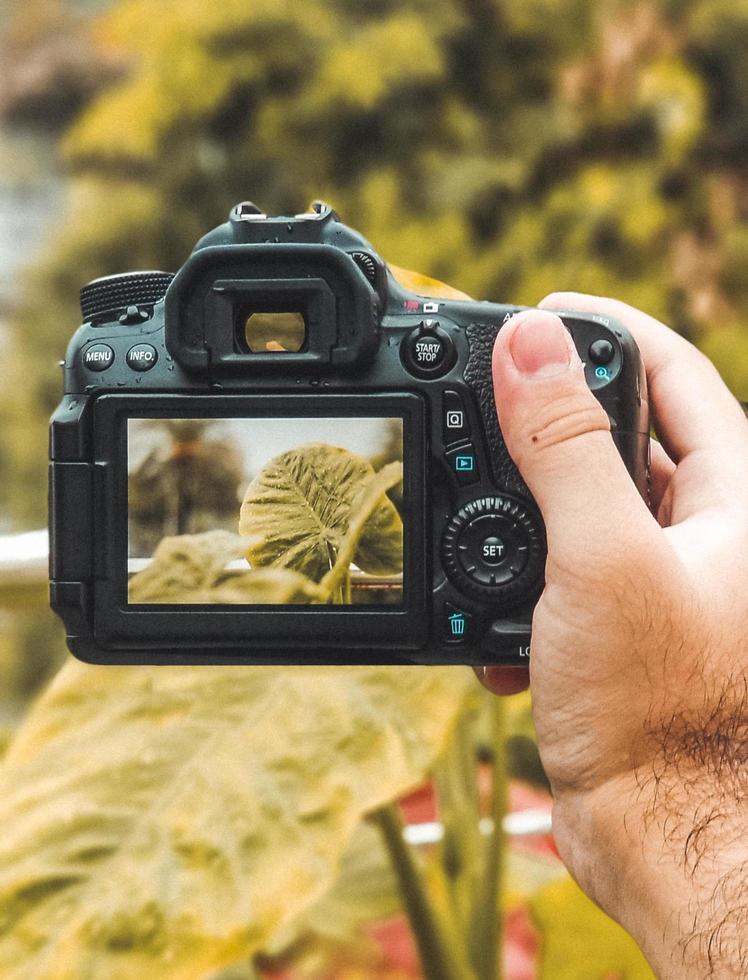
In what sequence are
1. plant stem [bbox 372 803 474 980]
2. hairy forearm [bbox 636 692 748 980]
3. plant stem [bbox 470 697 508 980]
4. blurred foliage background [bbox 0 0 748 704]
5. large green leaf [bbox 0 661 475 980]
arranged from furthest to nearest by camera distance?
blurred foliage background [bbox 0 0 748 704] < plant stem [bbox 470 697 508 980] < plant stem [bbox 372 803 474 980] < large green leaf [bbox 0 661 475 980] < hairy forearm [bbox 636 692 748 980]

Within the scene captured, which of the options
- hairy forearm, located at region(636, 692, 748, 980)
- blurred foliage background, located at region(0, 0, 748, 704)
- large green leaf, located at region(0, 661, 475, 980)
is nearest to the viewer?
hairy forearm, located at region(636, 692, 748, 980)

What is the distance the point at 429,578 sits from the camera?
1.63 feet

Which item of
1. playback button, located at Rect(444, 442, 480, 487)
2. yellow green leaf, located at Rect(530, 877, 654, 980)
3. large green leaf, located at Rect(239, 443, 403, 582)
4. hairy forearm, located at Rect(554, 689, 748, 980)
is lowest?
yellow green leaf, located at Rect(530, 877, 654, 980)

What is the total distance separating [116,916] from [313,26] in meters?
2.13

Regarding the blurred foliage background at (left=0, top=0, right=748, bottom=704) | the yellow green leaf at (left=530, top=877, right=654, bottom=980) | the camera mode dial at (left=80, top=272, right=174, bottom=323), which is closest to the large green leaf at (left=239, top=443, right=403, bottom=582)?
the camera mode dial at (left=80, top=272, right=174, bottom=323)

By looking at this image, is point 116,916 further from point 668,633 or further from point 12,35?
point 12,35

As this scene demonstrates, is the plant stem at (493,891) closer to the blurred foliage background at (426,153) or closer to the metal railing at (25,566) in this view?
the metal railing at (25,566)

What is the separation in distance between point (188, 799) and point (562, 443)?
33 centimetres

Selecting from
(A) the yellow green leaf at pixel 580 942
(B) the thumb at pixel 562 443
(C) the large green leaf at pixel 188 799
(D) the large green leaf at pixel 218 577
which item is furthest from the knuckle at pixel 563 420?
(A) the yellow green leaf at pixel 580 942

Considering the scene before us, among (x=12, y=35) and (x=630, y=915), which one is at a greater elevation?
(x=12, y=35)

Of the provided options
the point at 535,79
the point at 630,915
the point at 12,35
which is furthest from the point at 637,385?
the point at 12,35

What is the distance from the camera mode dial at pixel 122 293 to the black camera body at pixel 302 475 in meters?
0.02

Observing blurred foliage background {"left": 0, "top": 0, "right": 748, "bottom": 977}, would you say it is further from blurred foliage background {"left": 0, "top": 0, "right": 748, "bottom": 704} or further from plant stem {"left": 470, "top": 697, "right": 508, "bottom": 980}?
plant stem {"left": 470, "top": 697, "right": 508, "bottom": 980}

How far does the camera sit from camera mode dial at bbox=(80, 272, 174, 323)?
20.1 inches
